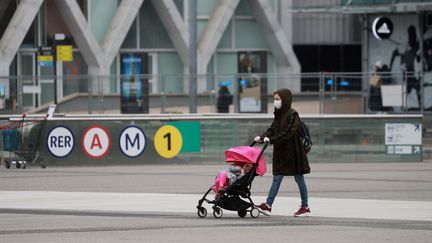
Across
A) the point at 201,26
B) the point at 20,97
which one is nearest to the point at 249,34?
the point at 201,26

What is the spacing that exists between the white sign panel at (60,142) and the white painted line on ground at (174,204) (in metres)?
5.92

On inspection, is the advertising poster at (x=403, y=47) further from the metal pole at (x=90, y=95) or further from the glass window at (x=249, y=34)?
the glass window at (x=249, y=34)

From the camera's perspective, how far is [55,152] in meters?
24.2

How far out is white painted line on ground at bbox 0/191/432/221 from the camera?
49.9ft

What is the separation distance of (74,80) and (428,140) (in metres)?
9.36

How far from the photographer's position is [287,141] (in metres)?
14.8

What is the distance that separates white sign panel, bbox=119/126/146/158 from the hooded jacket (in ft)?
32.2

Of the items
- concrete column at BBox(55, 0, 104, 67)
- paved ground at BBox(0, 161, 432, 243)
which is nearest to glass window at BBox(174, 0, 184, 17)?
concrete column at BBox(55, 0, 104, 67)

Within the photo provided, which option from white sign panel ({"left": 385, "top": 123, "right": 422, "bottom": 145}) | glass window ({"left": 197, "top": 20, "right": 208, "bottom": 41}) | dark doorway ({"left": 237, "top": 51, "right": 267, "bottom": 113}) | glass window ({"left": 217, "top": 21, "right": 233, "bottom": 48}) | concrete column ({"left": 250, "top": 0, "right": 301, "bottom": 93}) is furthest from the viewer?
concrete column ({"left": 250, "top": 0, "right": 301, "bottom": 93})

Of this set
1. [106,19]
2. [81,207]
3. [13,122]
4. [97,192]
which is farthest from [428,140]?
[106,19]

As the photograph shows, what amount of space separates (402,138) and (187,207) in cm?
1054

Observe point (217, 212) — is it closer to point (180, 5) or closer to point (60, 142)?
point (60, 142)

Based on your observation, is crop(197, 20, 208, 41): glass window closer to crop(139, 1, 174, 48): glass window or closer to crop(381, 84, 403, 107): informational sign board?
crop(139, 1, 174, 48): glass window

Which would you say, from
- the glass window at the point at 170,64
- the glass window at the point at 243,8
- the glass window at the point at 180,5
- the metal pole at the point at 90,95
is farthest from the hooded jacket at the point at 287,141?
the glass window at the point at 243,8
